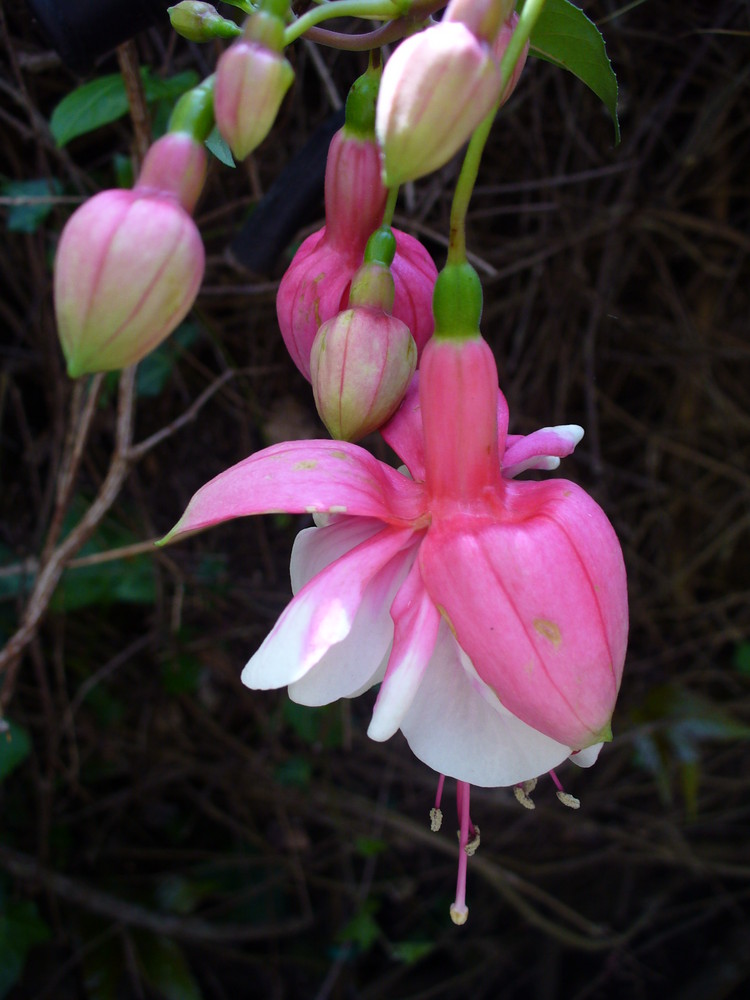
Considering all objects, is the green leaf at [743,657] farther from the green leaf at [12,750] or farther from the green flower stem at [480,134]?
the green flower stem at [480,134]

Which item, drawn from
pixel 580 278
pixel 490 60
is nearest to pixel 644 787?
pixel 580 278

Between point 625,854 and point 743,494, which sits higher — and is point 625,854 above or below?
below

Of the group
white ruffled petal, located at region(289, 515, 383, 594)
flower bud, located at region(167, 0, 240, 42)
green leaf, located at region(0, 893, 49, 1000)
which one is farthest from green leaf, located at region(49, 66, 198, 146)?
green leaf, located at region(0, 893, 49, 1000)

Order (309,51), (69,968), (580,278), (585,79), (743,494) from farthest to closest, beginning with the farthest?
1. (743,494)
2. (69,968)
3. (580,278)
4. (309,51)
5. (585,79)

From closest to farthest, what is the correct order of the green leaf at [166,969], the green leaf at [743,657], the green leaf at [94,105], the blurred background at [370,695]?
the green leaf at [94,105]
the blurred background at [370,695]
the green leaf at [166,969]
the green leaf at [743,657]

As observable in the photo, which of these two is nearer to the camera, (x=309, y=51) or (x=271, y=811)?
(x=309, y=51)

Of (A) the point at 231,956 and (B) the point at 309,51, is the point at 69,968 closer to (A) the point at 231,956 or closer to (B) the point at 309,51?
(A) the point at 231,956

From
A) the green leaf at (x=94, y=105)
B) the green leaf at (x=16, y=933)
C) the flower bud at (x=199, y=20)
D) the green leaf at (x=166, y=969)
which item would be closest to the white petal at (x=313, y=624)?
the flower bud at (x=199, y=20)
